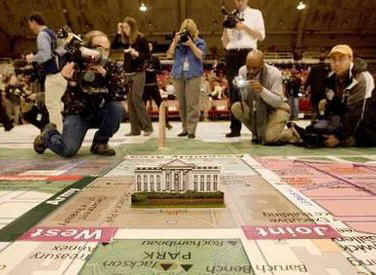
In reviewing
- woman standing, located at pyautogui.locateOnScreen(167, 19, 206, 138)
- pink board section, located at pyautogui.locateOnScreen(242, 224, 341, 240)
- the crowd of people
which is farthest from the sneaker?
pink board section, located at pyautogui.locateOnScreen(242, 224, 341, 240)

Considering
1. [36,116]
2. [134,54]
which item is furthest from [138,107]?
[36,116]

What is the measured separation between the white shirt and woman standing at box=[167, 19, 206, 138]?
0.32 metres

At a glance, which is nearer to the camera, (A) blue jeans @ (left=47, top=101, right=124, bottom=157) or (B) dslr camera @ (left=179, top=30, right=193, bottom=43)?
(A) blue jeans @ (left=47, top=101, right=124, bottom=157)

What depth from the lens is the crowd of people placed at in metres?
2.73

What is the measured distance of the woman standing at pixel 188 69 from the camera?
393 centimetres

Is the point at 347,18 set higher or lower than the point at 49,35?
higher

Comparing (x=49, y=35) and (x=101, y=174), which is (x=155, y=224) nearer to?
(x=101, y=174)

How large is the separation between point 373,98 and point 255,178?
1754mm

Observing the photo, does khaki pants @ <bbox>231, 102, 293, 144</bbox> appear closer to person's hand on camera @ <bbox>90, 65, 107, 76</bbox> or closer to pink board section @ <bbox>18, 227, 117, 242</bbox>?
person's hand on camera @ <bbox>90, 65, 107, 76</bbox>

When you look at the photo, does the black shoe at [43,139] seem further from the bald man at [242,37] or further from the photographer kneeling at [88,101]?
the bald man at [242,37]

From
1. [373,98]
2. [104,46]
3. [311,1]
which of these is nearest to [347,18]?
[311,1]

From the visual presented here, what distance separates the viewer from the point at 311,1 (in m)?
11.6

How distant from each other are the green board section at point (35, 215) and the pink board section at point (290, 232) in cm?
63

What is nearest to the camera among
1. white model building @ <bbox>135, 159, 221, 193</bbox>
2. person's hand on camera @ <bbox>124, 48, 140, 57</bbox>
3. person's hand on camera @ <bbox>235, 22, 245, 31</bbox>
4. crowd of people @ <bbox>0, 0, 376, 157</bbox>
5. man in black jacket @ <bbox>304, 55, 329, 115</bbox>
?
white model building @ <bbox>135, 159, 221, 193</bbox>
